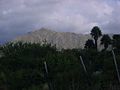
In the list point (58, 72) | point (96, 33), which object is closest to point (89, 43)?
point (96, 33)

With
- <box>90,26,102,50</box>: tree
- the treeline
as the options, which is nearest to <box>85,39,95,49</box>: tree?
<box>90,26,102,50</box>: tree

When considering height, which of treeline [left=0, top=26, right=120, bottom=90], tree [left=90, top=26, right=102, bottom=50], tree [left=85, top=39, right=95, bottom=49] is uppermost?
tree [left=90, top=26, right=102, bottom=50]

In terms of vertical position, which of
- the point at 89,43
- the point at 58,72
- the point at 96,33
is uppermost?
the point at 96,33

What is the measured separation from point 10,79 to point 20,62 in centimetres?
649

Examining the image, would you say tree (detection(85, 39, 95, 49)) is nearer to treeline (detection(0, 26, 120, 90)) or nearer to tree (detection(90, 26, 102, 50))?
tree (detection(90, 26, 102, 50))

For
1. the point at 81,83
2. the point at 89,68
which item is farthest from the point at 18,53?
the point at 81,83

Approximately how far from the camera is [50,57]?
34906mm

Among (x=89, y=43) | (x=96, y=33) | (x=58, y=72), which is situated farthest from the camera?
(x=89, y=43)

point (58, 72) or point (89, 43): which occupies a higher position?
point (89, 43)

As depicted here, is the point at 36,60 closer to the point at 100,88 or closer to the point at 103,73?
the point at 103,73

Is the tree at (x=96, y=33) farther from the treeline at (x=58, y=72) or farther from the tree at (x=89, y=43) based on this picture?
the treeline at (x=58, y=72)

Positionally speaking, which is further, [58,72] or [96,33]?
[96,33]

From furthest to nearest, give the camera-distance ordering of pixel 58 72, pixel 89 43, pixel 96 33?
pixel 89 43 → pixel 96 33 → pixel 58 72

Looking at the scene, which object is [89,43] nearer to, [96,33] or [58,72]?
[96,33]
